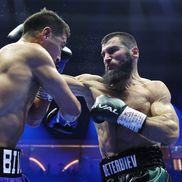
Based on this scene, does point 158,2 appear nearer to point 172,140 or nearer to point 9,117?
point 172,140

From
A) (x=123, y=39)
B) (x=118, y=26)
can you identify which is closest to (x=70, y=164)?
(x=118, y=26)

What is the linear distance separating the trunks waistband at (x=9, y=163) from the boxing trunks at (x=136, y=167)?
2.05 feet

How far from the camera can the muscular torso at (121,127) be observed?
2012mm

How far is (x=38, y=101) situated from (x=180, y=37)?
12.5 feet

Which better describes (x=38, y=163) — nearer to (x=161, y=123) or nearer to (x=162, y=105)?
(x=162, y=105)

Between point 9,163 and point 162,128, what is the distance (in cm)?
81

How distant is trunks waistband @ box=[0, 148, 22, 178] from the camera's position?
1.45 m

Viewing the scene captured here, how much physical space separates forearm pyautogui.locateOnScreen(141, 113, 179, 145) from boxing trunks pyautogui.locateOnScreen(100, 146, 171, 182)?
106mm

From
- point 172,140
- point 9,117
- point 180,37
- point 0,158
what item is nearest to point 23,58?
point 9,117

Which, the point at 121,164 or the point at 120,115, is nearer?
the point at 120,115

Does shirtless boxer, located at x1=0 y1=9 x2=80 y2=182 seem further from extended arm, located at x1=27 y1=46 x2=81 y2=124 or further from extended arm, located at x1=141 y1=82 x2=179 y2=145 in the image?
extended arm, located at x1=141 y1=82 x2=179 y2=145

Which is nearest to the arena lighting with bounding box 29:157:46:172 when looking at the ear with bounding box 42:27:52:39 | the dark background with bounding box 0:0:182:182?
the dark background with bounding box 0:0:182:182

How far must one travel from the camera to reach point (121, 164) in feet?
6.45

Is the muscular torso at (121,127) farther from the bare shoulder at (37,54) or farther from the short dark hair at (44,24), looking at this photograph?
the bare shoulder at (37,54)
